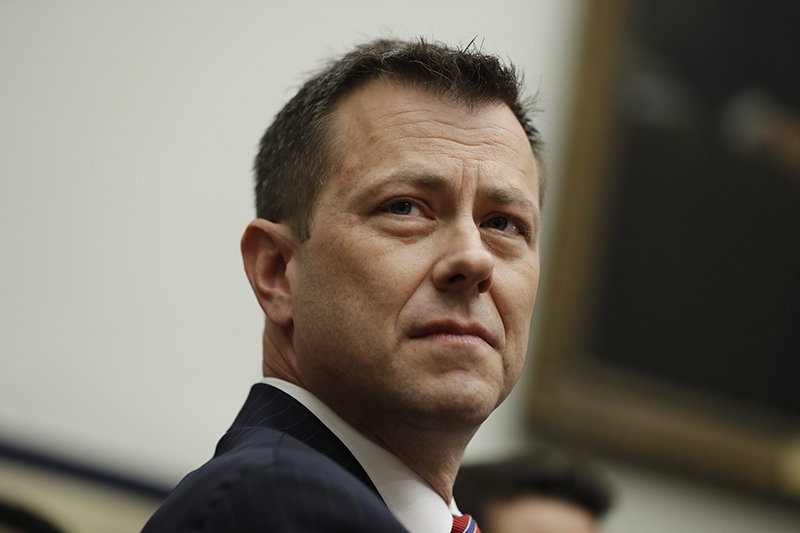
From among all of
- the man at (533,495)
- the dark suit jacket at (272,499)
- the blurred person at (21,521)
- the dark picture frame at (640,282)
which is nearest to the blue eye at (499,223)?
the dark suit jacket at (272,499)

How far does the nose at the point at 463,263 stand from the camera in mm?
1613

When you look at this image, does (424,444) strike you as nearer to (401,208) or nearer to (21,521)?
(401,208)

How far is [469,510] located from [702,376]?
Result: 7.64ft

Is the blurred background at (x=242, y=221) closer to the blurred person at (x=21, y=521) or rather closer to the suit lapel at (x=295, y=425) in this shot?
the blurred person at (x=21, y=521)

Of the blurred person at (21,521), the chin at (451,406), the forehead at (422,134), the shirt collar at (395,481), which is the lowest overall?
the blurred person at (21,521)

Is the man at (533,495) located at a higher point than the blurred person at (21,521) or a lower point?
higher

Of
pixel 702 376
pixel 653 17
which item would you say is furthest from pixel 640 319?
pixel 653 17

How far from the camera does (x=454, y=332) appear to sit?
1625 mm

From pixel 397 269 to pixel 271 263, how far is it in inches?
14.9

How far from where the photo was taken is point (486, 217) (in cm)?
179

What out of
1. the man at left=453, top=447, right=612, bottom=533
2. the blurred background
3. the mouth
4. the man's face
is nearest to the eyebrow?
the man's face

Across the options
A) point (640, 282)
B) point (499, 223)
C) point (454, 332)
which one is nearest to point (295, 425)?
point (454, 332)

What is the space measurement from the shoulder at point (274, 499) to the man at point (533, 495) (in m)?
1.97

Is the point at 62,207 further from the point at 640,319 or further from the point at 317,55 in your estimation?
the point at 640,319
